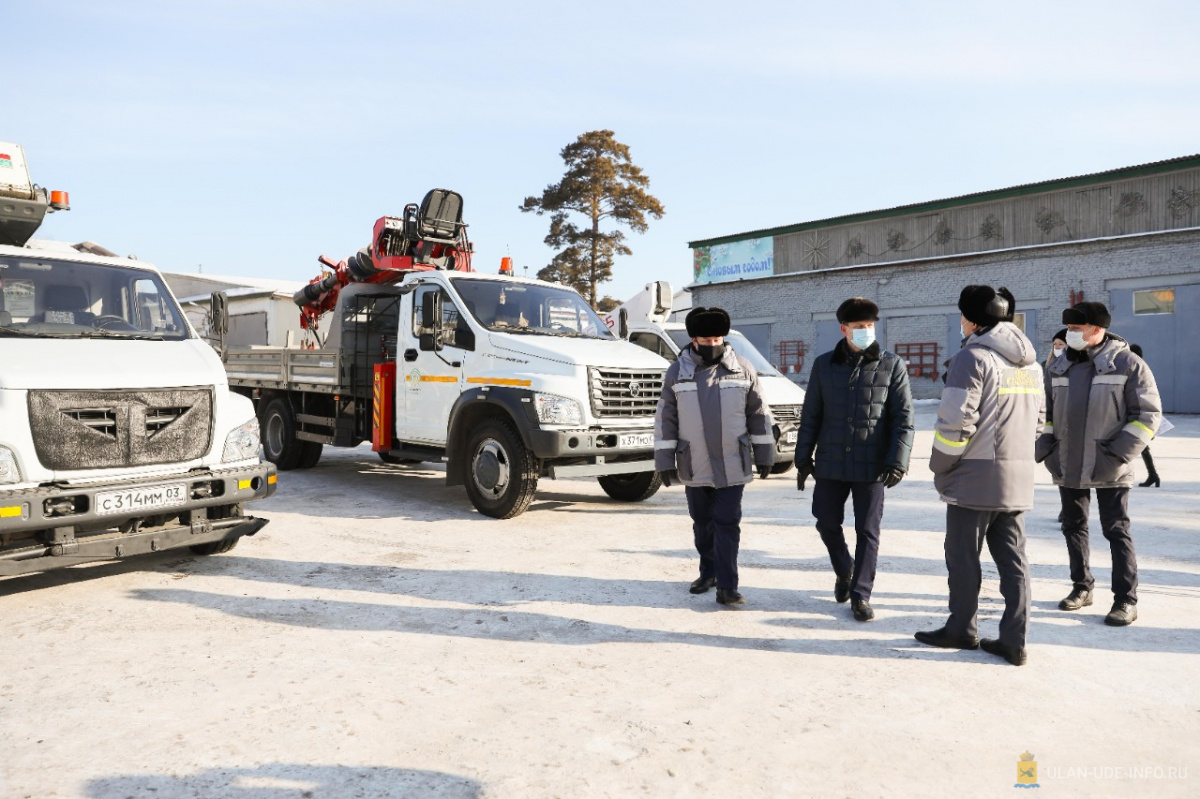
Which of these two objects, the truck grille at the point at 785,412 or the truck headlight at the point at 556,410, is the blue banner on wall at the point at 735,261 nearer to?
the truck grille at the point at 785,412

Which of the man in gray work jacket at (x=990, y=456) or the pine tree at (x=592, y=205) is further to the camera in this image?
the pine tree at (x=592, y=205)

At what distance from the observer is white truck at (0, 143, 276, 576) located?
16.4ft

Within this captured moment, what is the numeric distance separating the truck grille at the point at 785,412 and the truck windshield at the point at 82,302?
630 cm

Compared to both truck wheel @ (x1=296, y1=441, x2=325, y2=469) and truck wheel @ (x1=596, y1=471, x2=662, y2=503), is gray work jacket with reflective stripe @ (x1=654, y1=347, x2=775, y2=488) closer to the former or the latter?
truck wheel @ (x1=596, y1=471, x2=662, y2=503)

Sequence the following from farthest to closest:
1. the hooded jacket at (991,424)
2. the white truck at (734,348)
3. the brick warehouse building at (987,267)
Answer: the brick warehouse building at (987,267) → the white truck at (734,348) → the hooded jacket at (991,424)

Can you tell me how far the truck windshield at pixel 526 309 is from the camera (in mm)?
8773

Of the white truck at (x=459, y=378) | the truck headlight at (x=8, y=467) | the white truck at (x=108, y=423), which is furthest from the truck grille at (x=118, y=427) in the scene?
the white truck at (x=459, y=378)

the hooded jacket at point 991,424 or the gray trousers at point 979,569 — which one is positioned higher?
the hooded jacket at point 991,424

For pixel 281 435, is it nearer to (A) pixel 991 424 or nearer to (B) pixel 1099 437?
(A) pixel 991 424

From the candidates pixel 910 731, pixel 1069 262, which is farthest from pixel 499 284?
pixel 1069 262

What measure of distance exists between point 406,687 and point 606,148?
3468 cm

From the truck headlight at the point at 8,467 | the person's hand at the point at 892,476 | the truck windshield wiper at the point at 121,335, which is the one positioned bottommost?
the person's hand at the point at 892,476

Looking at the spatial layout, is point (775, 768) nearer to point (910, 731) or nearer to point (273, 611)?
point (910, 731)

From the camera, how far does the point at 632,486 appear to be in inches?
370
